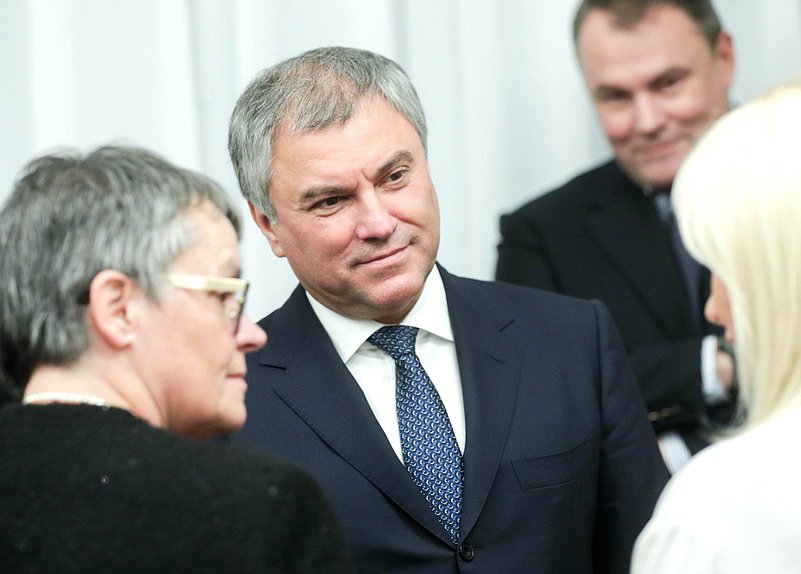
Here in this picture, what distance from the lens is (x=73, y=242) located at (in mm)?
1553

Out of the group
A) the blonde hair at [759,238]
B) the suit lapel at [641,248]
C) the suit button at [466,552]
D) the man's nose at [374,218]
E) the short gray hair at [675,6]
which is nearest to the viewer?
the blonde hair at [759,238]

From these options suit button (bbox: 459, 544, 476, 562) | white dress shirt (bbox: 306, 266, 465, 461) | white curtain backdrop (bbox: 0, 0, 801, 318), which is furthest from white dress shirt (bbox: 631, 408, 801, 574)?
white curtain backdrop (bbox: 0, 0, 801, 318)

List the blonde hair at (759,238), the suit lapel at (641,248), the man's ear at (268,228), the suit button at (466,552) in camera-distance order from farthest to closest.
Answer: the suit lapel at (641,248) → the man's ear at (268,228) → the suit button at (466,552) → the blonde hair at (759,238)

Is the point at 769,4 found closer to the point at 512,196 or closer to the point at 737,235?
the point at 512,196

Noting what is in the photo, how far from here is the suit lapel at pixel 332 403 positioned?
213cm

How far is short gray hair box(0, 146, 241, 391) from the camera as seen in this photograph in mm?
1553

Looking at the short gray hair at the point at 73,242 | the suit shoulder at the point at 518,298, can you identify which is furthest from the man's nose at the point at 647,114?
the short gray hair at the point at 73,242

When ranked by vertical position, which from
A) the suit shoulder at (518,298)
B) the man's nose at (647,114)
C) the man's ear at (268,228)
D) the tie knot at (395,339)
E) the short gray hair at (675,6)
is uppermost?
the short gray hair at (675,6)

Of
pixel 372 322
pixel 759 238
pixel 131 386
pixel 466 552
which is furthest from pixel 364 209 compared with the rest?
pixel 759 238

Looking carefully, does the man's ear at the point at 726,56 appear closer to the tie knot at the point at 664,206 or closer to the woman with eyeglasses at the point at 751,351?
the tie knot at the point at 664,206

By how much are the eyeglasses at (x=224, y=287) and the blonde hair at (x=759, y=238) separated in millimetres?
610

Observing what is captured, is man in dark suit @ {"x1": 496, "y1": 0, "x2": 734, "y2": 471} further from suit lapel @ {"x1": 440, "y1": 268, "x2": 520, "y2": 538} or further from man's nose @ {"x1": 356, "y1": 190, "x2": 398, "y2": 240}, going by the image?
man's nose @ {"x1": 356, "y1": 190, "x2": 398, "y2": 240}

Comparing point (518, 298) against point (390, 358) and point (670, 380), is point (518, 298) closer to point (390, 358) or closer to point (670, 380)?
point (390, 358)

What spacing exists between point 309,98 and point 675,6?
1324 millimetres
